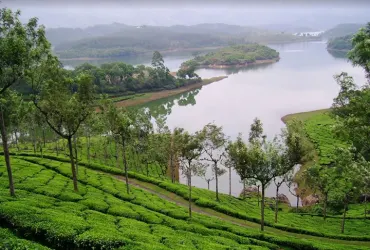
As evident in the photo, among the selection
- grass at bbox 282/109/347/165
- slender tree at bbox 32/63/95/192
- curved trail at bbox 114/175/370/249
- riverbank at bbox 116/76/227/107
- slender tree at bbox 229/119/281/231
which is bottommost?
grass at bbox 282/109/347/165

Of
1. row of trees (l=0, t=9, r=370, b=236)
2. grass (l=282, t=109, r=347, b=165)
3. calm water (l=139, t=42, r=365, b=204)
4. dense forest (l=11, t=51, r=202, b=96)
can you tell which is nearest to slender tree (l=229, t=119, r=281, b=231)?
row of trees (l=0, t=9, r=370, b=236)

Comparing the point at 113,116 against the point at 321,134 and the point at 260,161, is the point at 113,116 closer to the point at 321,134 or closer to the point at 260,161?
the point at 260,161

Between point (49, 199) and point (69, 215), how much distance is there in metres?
5.47

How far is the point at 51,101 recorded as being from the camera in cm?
2991

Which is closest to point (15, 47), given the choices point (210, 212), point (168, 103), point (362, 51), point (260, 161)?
point (260, 161)

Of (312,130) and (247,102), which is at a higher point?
(247,102)

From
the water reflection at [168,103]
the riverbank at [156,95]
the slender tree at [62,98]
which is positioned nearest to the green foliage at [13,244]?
the slender tree at [62,98]

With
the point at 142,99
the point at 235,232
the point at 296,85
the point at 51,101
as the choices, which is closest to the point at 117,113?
the point at 51,101

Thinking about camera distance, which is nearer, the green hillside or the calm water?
the green hillside

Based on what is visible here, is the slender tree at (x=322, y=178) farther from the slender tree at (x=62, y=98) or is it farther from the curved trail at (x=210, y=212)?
the slender tree at (x=62, y=98)

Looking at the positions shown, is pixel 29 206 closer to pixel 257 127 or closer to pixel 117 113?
pixel 117 113

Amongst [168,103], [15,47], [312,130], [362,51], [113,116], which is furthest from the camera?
[168,103]

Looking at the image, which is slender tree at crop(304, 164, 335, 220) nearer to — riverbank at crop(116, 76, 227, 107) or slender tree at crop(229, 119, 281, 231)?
slender tree at crop(229, 119, 281, 231)

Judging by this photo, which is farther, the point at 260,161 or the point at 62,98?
the point at 62,98
